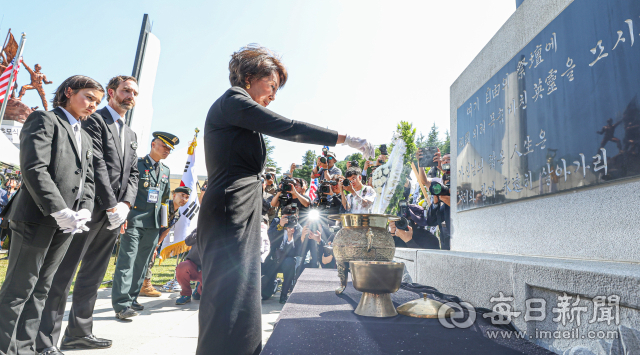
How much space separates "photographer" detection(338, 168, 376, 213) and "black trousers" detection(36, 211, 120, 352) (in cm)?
293

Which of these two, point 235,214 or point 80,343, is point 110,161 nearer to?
point 80,343

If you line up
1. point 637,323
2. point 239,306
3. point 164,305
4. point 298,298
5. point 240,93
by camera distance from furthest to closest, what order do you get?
point 164,305
point 298,298
point 240,93
point 239,306
point 637,323

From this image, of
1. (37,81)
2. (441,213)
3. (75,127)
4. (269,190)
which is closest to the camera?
(75,127)

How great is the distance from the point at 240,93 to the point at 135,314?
3.39 m

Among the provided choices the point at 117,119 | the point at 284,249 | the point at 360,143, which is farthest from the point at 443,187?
the point at 117,119

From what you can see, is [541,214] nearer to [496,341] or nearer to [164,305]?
[496,341]

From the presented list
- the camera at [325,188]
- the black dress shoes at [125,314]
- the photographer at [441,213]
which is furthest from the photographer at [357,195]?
the black dress shoes at [125,314]

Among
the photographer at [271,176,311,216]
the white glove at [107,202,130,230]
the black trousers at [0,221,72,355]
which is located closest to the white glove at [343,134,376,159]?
the black trousers at [0,221,72,355]

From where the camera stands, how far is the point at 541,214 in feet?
9.01

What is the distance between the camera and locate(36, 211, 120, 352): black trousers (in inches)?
94.4

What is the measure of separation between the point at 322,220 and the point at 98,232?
358cm

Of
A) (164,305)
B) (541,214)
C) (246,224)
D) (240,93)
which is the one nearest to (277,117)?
(240,93)

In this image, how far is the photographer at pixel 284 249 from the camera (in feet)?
17.4

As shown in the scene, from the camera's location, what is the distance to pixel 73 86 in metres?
2.42
